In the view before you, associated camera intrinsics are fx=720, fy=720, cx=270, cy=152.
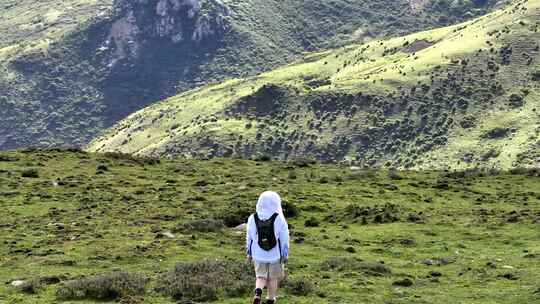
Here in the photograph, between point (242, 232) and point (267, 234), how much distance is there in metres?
19.7

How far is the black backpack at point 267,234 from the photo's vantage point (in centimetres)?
1728

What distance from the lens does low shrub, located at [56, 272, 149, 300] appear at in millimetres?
22859

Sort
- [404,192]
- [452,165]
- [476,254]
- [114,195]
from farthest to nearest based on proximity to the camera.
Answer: [452,165], [404,192], [114,195], [476,254]

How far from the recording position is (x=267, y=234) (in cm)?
1731

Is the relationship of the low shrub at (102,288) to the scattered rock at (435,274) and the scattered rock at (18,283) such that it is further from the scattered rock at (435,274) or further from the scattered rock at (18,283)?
the scattered rock at (435,274)

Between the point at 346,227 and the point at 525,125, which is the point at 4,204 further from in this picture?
the point at 525,125

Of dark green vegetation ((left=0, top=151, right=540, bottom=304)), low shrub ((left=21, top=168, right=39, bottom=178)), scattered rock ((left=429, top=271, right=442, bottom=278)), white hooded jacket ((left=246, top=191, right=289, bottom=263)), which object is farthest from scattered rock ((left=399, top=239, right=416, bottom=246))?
low shrub ((left=21, top=168, right=39, bottom=178))

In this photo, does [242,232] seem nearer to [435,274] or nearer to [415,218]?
[415,218]

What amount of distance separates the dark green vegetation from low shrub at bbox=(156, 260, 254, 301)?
0.04 m

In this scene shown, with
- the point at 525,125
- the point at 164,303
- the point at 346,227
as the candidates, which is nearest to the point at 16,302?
the point at 164,303

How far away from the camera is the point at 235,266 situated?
26422mm

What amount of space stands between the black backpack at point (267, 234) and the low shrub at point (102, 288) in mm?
7260

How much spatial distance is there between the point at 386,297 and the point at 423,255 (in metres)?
8.94

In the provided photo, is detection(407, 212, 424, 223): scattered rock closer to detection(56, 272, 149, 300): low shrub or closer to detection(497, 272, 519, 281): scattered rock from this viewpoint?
detection(497, 272, 519, 281): scattered rock
